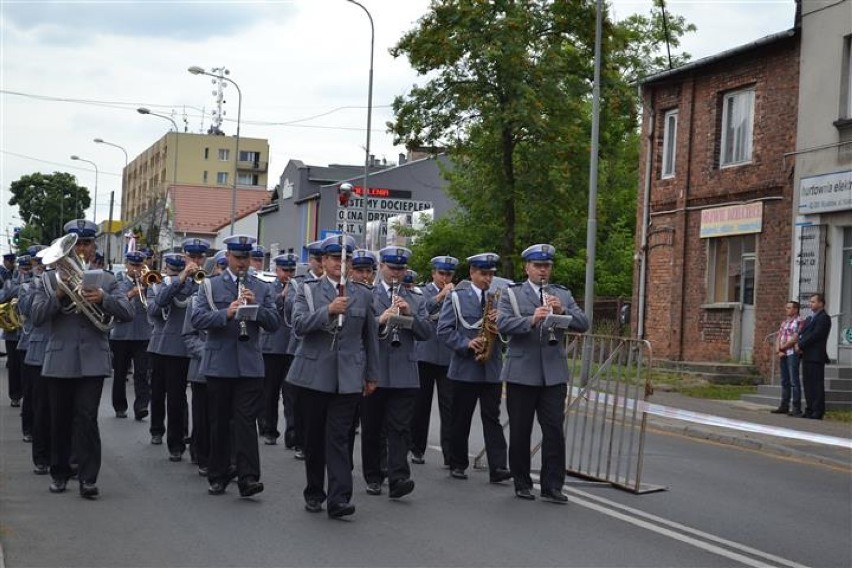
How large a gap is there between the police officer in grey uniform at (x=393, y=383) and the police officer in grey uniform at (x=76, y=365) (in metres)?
2.19

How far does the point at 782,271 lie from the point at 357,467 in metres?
15.1

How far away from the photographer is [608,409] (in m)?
12.1

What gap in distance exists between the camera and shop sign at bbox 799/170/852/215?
78.8 feet

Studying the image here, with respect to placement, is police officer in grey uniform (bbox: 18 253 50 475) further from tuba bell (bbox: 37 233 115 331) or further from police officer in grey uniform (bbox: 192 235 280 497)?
police officer in grey uniform (bbox: 192 235 280 497)

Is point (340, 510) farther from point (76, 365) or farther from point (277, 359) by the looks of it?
point (277, 359)

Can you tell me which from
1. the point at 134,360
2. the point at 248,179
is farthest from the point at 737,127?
the point at 248,179

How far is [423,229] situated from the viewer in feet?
159

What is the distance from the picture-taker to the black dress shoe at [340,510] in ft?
32.9

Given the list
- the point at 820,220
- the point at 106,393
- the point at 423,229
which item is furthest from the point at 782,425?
the point at 423,229

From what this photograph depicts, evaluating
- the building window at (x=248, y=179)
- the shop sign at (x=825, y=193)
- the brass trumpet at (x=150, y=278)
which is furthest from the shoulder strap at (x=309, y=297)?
the building window at (x=248, y=179)

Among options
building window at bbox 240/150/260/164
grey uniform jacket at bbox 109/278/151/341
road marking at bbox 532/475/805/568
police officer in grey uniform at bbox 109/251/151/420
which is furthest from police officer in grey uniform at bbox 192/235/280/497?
building window at bbox 240/150/260/164

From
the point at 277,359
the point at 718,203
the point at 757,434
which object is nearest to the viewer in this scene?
the point at 277,359

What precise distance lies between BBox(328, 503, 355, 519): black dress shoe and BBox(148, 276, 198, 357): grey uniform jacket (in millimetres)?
3925

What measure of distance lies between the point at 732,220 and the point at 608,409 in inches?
656
